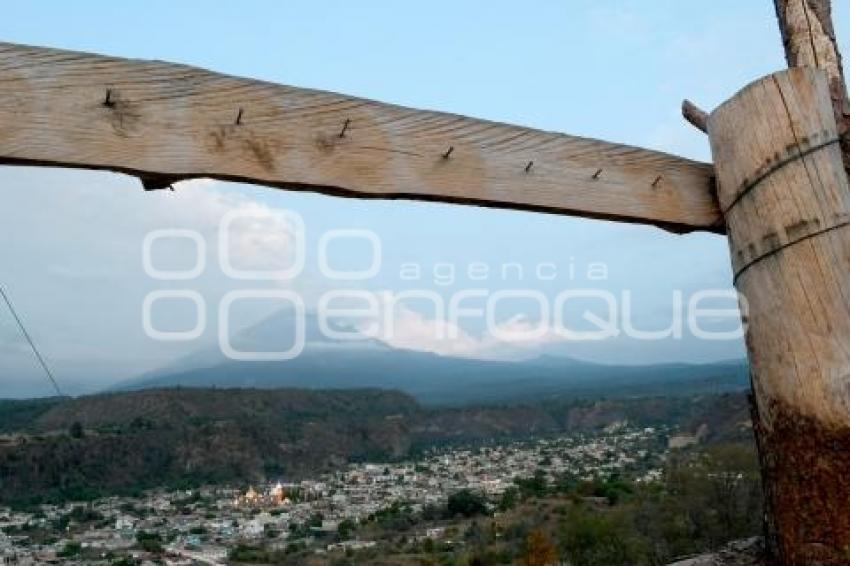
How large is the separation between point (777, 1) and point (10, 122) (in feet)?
6.38

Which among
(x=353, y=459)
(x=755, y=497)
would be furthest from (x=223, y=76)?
(x=353, y=459)

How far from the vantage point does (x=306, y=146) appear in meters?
1.83

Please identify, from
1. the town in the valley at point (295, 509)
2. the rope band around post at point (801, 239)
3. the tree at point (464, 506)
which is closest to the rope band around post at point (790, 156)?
the rope band around post at point (801, 239)

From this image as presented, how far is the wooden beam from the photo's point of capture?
155 cm

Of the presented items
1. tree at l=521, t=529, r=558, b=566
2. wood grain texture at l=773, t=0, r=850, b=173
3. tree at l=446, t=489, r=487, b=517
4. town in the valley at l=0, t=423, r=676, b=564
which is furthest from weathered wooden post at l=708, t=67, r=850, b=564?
tree at l=446, t=489, r=487, b=517

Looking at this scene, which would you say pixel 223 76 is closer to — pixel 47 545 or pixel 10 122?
pixel 10 122

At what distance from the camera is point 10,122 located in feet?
4.87

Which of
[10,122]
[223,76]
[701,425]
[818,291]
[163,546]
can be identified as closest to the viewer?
[10,122]

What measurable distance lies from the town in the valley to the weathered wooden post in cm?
2191

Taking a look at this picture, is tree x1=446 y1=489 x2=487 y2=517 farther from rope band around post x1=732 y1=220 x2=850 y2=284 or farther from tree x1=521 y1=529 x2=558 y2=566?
rope band around post x1=732 y1=220 x2=850 y2=284

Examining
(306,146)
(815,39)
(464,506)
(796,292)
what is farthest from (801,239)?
(464,506)

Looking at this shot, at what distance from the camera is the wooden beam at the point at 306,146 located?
1.55 metres

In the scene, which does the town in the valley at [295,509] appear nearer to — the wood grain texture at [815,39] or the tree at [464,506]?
the tree at [464,506]

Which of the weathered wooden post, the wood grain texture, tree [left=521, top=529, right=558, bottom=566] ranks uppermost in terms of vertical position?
the wood grain texture
